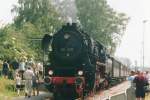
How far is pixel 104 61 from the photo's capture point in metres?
33.4

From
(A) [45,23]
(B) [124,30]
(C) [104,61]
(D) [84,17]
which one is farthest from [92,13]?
(C) [104,61]

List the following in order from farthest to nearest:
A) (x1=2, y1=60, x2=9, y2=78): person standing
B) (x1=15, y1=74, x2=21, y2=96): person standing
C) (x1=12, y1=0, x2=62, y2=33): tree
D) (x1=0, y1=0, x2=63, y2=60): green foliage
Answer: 1. (x1=12, y1=0, x2=62, y2=33): tree
2. (x1=0, y1=0, x2=63, y2=60): green foliage
3. (x1=2, y1=60, x2=9, y2=78): person standing
4. (x1=15, y1=74, x2=21, y2=96): person standing

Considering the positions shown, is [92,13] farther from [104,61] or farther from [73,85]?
[73,85]

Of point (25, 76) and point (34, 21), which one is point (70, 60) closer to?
point (25, 76)

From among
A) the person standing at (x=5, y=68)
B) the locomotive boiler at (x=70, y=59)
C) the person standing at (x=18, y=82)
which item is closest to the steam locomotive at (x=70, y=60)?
the locomotive boiler at (x=70, y=59)

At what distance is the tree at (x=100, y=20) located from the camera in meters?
88.8

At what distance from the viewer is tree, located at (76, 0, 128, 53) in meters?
88.8

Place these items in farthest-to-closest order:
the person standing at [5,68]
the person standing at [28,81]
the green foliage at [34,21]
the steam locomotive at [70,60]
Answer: the green foliage at [34,21]
the person standing at [5,68]
the person standing at [28,81]
the steam locomotive at [70,60]

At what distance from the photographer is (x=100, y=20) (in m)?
90.2

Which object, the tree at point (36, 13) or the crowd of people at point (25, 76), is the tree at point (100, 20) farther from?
the crowd of people at point (25, 76)

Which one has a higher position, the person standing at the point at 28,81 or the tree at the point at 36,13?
the tree at the point at 36,13

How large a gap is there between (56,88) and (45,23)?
1830 inches

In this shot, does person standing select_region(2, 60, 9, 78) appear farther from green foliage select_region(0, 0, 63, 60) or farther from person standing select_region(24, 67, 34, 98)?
green foliage select_region(0, 0, 63, 60)

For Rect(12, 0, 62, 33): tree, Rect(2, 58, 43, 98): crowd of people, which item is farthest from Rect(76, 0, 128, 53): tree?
Rect(2, 58, 43, 98): crowd of people
